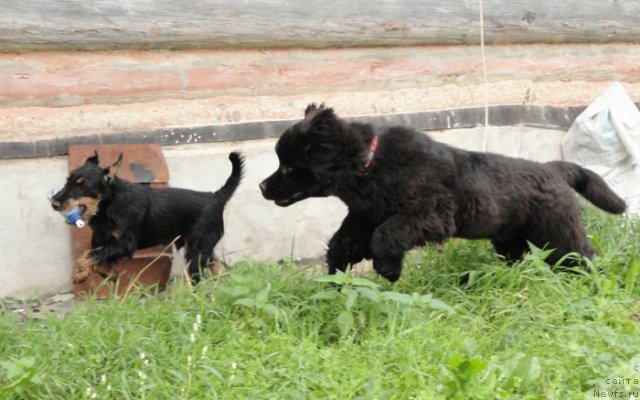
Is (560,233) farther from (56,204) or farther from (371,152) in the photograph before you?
(56,204)

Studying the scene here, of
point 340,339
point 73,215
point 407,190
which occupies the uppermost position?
point 407,190

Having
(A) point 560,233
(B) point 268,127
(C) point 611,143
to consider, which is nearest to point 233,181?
(B) point 268,127

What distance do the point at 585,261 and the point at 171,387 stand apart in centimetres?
289

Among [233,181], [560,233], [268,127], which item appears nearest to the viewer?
[560,233]

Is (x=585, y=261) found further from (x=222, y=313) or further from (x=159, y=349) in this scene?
(x=159, y=349)

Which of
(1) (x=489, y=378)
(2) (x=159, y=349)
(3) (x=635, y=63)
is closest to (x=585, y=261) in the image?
(1) (x=489, y=378)

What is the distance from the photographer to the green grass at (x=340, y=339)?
3836 millimetres

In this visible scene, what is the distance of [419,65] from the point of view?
7.29 m

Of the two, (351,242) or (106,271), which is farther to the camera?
(106,271)

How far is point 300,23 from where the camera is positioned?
655cm

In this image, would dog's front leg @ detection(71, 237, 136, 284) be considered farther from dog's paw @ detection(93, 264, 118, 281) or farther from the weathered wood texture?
the weathered wood texture

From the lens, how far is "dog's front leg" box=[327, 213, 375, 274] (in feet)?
17.0

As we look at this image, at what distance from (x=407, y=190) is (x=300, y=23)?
2234mm

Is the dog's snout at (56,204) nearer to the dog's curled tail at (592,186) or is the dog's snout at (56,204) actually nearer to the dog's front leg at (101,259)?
the dog's front leg at (101,259)
